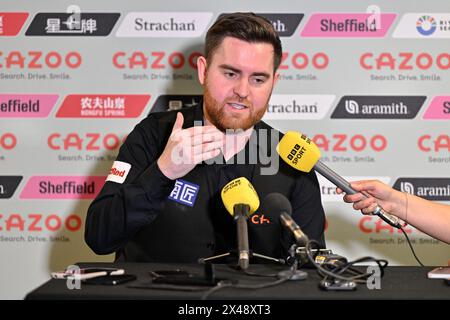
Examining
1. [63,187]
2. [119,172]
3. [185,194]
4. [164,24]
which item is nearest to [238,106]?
[185,194]

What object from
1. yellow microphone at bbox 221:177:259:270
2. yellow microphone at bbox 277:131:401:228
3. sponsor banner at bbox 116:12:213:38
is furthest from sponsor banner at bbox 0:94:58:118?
yellow microphone at bbox 221:177:259:270

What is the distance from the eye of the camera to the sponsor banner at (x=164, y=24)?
10.6ft

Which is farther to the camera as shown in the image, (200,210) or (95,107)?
(95,107)

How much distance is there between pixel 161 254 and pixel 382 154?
1487 millimetres

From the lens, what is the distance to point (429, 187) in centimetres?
320

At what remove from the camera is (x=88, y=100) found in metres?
3.23

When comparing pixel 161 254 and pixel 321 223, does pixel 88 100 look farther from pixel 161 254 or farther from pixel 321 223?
pixel 321 223

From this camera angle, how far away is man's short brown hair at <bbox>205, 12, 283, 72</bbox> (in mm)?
2197

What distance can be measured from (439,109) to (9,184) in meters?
2.30

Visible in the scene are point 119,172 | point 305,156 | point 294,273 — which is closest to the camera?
point 294,273

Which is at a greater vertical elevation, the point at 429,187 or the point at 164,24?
the point at 164,24

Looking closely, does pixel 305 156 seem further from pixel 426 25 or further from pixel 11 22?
pixel 11 22

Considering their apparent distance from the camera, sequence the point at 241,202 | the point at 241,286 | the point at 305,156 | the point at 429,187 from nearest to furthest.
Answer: the point at 241,286 < the point at 241,202 < the point at 305,156 < the point at 429,187

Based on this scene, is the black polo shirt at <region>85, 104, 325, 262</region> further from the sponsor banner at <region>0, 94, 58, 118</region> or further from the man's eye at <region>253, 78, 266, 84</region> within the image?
the sponsor banner at <region>0, 94, 58, 118</region>
